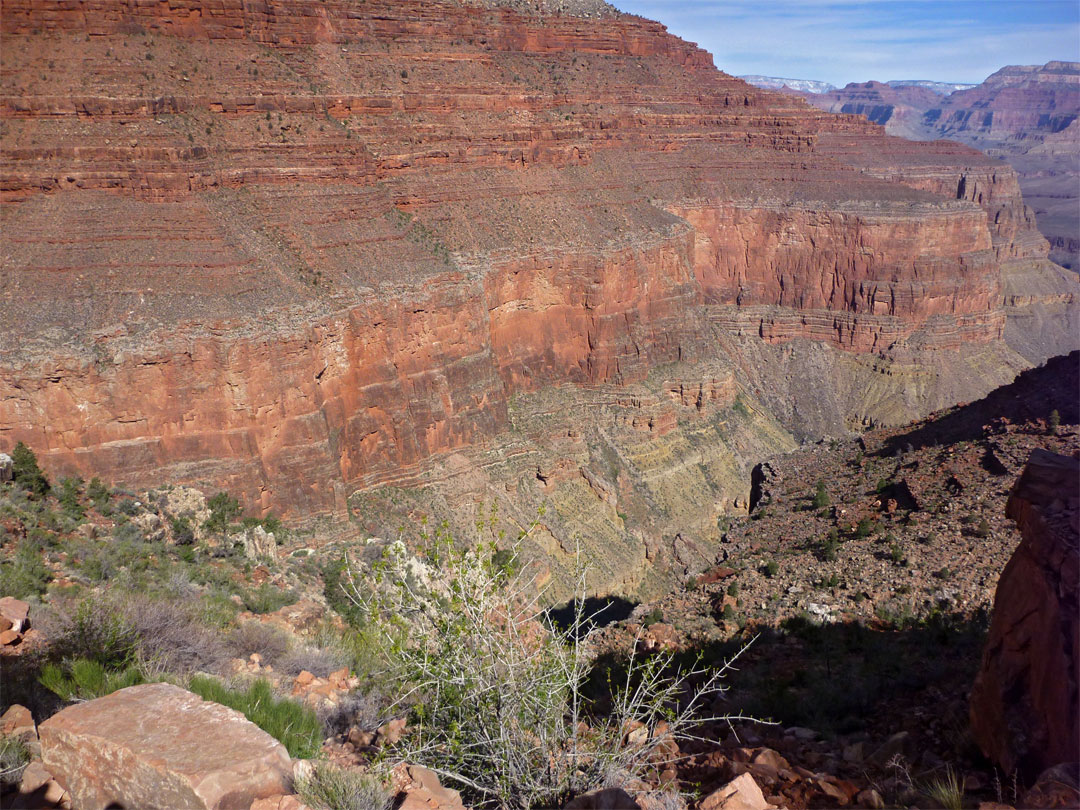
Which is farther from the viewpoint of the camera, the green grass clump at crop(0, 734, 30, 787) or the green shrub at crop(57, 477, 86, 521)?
the green shrub at crop(57, 477, 86, 521)

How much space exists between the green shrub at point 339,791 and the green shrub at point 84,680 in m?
3.92

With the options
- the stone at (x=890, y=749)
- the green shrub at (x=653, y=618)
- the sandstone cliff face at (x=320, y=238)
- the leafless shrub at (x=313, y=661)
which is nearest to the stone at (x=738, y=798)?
the stone at (x=890, y=749)

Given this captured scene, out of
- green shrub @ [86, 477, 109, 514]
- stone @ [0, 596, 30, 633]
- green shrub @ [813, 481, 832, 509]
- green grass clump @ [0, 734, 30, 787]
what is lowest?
green shrub @ [813, 481, 832, 509]

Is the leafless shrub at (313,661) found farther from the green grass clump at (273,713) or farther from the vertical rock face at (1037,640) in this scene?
the vertical rock face at (1037,640)

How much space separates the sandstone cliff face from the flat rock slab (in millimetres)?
22505

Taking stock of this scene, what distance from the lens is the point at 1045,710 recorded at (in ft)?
34.7

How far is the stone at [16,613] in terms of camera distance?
568 inches

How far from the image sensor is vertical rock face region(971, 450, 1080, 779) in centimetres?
1024

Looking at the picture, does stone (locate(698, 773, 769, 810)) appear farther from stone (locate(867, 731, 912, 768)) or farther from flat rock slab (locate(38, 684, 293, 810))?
flat rock slab (locate(38, 684, 293, 810))

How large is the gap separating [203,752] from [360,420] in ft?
91.8

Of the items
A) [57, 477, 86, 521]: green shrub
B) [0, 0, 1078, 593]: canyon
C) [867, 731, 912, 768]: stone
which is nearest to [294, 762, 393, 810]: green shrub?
[867, 731, 912, 768]: stone

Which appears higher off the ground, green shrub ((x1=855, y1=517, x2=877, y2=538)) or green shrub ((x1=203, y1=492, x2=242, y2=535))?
green shrub ((x1=855, y1=517, x2=877, y2=538))

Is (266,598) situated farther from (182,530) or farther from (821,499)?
(821,499)

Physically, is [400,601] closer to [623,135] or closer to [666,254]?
[666,254]
